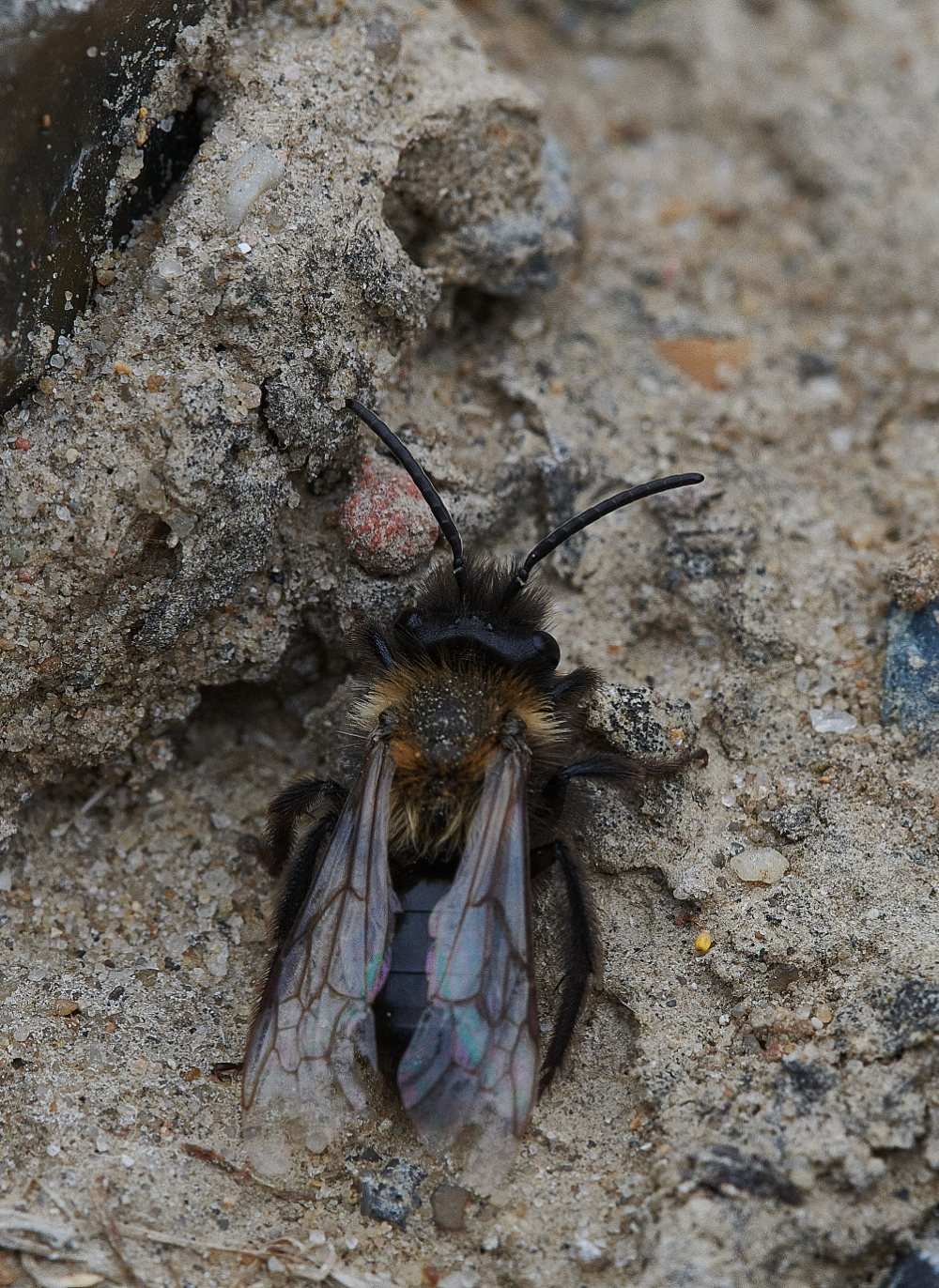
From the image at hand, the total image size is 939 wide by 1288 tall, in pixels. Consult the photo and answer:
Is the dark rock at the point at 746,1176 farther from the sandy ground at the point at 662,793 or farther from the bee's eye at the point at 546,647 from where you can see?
the bee's eye at the point at 546,647

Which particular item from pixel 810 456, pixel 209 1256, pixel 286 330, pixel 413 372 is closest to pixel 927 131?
pixel 810 456

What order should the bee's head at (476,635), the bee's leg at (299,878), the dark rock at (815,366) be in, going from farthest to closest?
the dark rock at (815,366), the bee's head at (476,635), the bee's leg at (299,878)

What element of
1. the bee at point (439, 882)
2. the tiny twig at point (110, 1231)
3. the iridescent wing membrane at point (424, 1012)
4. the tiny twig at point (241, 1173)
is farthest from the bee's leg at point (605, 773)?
the tiny twig at point (110, 1231)

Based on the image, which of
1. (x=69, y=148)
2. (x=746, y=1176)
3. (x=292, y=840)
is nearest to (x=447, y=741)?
(x=292, y=840)

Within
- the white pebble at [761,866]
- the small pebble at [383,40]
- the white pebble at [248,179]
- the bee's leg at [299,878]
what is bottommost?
the bee's leg at [299,878]

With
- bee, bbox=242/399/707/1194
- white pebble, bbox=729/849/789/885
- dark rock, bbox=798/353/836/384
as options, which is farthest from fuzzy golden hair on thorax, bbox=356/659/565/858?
dark rock, bbox=798/353/836/384

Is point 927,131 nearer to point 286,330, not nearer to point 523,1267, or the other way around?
point 286,330
